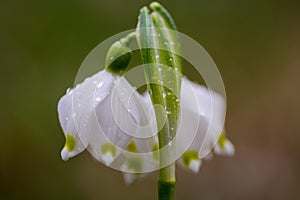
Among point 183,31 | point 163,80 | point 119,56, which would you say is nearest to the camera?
point 163,80

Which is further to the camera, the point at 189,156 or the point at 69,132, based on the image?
the point at 189,156

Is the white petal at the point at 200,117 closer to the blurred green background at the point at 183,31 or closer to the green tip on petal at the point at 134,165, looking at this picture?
the green tip on petal at the point at 134,165

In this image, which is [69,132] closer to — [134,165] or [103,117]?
[103,117]

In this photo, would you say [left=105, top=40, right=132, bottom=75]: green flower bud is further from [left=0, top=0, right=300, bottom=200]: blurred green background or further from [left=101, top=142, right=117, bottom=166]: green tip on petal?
[left=0, top=0, right=300, bottom=200]: blurred green background

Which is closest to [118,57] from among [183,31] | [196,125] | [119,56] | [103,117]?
[119,56]

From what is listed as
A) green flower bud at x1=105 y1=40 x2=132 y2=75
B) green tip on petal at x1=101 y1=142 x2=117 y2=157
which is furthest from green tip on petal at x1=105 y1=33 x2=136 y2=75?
green tip on petal at x1=101 y1=142 x2=117 y2=157

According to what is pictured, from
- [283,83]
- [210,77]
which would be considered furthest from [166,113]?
[283,83]

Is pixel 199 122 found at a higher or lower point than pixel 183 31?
lower

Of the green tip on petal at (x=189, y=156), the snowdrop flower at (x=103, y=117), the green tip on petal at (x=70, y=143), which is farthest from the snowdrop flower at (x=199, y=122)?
the green tip on petal at (x=70, y=143)

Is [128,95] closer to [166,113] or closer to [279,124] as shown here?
[166,113]

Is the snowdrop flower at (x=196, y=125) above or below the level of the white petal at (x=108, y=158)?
above
